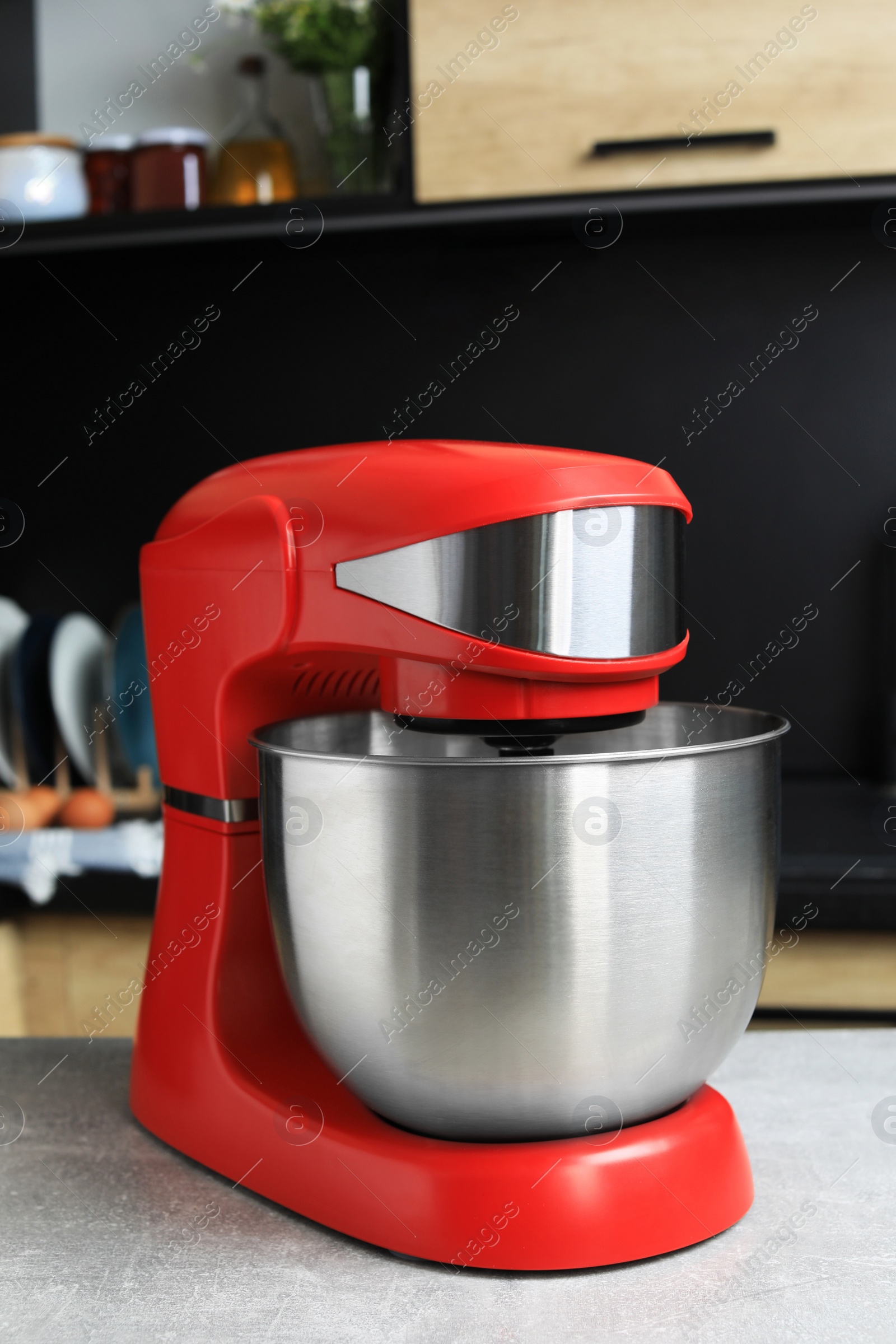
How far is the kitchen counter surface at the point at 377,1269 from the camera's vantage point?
0.46 m

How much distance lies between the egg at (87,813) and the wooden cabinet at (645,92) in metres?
0.89

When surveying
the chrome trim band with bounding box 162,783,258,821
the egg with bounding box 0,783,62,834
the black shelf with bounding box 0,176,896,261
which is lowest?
the egg with bounding box 0,783,62,834

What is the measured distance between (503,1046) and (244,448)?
145 centimetres

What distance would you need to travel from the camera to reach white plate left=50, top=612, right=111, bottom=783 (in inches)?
64.2

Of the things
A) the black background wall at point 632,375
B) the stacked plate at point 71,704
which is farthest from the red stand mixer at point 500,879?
the black background wall at point 632,375

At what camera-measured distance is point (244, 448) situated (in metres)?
1.80

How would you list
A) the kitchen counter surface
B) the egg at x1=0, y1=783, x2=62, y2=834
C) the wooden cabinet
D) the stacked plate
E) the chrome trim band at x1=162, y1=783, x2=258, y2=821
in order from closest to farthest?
the kitchen counter surface, the chrome trim band at x1=162, y1=783, x2=258, y2=821, the wooden cabinet, the egg at x1=0, y1=783, x2=62, y2=834, the stacked plate

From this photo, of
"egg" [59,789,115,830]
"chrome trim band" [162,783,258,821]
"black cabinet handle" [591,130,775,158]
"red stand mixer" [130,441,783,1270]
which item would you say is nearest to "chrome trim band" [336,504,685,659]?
"red stand mixer" [130,441,783,1270]

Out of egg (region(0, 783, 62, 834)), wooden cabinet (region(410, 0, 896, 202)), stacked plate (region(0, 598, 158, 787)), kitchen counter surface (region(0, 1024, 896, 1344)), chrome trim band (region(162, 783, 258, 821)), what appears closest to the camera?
kitchen counter surface (region(0, 1024, 896, 1344))

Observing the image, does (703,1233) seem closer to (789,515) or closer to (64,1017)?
(64,1017)

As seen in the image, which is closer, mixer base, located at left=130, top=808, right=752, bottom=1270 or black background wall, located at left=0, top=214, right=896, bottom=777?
mixer base, located at left=130, top=808, right=752, bottom=1270

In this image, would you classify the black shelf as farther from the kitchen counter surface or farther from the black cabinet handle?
the kitchen counter surface

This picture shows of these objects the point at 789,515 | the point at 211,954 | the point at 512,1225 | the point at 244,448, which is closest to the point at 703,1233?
the point at 512,1225

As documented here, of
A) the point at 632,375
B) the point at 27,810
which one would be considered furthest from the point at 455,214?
the point at 27,810
